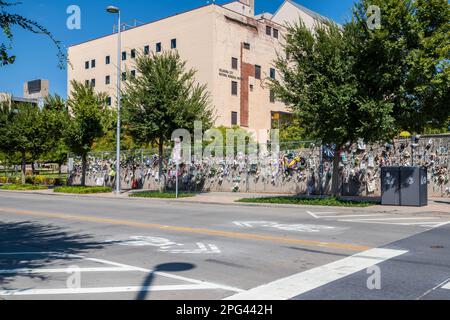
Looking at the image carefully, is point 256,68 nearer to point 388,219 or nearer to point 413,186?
point 413,186

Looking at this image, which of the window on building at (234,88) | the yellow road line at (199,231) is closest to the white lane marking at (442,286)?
the yellow road line at (199,231)

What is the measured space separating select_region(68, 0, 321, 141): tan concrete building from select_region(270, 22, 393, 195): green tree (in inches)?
1313

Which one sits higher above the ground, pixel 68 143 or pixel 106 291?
pixel 68 143

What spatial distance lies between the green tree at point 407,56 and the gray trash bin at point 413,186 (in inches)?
78.5

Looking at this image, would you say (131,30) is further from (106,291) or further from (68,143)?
(106,291)

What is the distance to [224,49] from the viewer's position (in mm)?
58719

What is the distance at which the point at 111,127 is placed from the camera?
3077cm

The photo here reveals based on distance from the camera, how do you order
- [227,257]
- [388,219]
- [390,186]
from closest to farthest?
[227,257], [388,219], [390,186]

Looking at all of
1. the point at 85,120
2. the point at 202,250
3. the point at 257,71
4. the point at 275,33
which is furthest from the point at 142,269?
the point at 275,33

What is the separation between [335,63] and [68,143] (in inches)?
752

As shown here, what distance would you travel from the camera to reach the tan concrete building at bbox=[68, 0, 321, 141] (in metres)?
57.7

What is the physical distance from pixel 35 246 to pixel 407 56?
45.4ft

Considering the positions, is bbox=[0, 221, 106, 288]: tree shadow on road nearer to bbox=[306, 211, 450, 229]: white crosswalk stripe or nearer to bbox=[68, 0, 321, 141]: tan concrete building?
bbox=[306, 211, 450, 229]: white crosswalk stripe

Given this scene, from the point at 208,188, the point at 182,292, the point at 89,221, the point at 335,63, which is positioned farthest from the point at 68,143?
the point at 182,292
